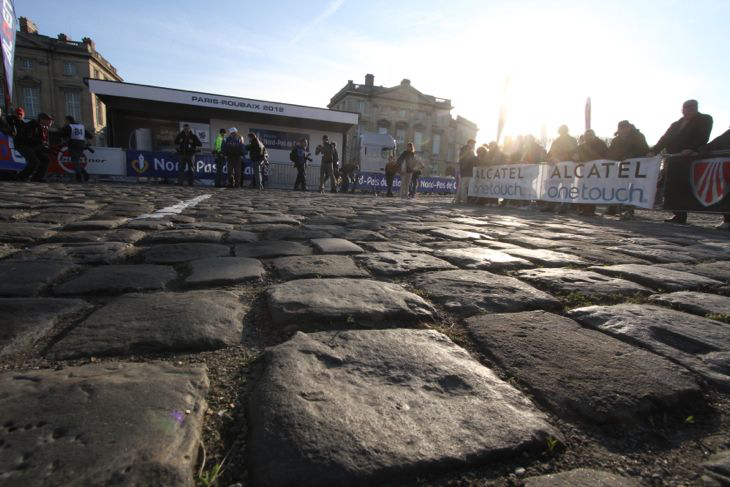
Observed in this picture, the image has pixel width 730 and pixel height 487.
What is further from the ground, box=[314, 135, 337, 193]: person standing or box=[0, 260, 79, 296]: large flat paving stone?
box=[314, 135, 337, 193]: person standing

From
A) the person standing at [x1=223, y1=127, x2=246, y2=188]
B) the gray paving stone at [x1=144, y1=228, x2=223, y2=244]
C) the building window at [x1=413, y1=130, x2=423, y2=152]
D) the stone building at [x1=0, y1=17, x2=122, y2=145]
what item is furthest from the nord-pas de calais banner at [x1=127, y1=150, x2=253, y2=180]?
the building window at [x1=413, y1=130, x2=423, y2=152]

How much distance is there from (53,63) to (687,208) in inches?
2098

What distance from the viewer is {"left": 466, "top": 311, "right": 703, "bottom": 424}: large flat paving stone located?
959mm

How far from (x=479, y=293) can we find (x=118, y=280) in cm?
174

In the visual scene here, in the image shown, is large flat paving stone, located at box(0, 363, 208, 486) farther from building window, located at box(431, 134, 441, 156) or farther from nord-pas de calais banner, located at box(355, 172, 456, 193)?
building window, located at box(431, 134, 441, 156)

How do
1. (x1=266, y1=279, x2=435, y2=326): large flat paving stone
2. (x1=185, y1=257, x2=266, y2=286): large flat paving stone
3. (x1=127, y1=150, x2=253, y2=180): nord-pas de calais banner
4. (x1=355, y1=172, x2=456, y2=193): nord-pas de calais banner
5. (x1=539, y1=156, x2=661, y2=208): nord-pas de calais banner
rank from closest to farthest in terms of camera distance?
(x1=266, y1=279, x2=435, y2=326): large flat paving stone < (x1=185, y1=257, x2=266, y2=286): large flat paving stone < (x1=539, y1=156, x2=661, y2=208): nord-pas de calais banner < (x1=127, y1=150, x2=253, y2=180): nord-pas de calais banner < (x1=355, y1=172, x2=456, y2=193): nord-pas de calais banner

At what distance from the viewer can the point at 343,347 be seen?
1189mm

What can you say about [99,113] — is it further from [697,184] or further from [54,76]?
[697,184]

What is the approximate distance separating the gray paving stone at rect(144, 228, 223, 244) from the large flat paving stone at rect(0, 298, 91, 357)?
1.42m

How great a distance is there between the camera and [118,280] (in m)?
1.82

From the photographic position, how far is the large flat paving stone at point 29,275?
1639mm

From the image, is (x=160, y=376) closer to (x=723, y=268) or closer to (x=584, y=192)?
(x=723, y=268)

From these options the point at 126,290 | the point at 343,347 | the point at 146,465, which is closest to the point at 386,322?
the point at 343,347

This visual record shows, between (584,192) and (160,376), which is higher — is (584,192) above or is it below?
above
